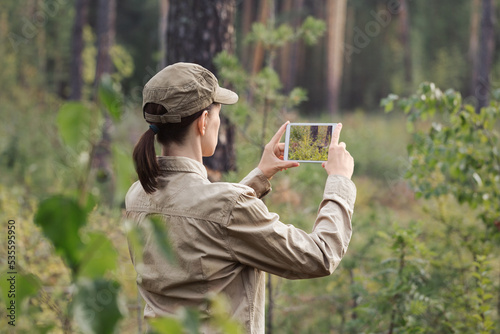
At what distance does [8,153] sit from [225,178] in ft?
20.7

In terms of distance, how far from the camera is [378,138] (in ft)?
53.3

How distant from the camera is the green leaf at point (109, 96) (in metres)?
0.66

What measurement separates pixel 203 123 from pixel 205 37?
191 centimetres

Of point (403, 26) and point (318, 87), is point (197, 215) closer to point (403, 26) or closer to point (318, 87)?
point (403, 26)

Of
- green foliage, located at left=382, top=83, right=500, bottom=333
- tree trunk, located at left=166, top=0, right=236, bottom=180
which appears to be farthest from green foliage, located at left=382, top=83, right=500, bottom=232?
tree trunk, located at left=166, top=0, right=236, bottom=180

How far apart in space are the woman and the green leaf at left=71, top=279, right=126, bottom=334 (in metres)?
0.87

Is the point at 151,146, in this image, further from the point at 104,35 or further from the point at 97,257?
the point at 104,35

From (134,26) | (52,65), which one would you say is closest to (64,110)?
(52,65)

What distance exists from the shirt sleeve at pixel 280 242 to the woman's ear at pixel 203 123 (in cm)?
28

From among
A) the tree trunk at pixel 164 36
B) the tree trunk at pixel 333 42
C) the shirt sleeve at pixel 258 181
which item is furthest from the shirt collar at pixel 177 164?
the tree trunk at pixel 333 42

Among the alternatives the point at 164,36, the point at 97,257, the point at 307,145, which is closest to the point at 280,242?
the point at 307,145

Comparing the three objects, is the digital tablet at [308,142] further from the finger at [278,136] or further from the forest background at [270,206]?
the forest background at [270,206]

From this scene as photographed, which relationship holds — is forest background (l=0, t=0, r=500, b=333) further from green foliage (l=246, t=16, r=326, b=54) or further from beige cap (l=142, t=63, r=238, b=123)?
beige cap (l=142, t=63, r=238, b=123)

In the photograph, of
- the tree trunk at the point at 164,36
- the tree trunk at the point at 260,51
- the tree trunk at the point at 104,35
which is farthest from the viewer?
the tree trunk at the point at 260,51
